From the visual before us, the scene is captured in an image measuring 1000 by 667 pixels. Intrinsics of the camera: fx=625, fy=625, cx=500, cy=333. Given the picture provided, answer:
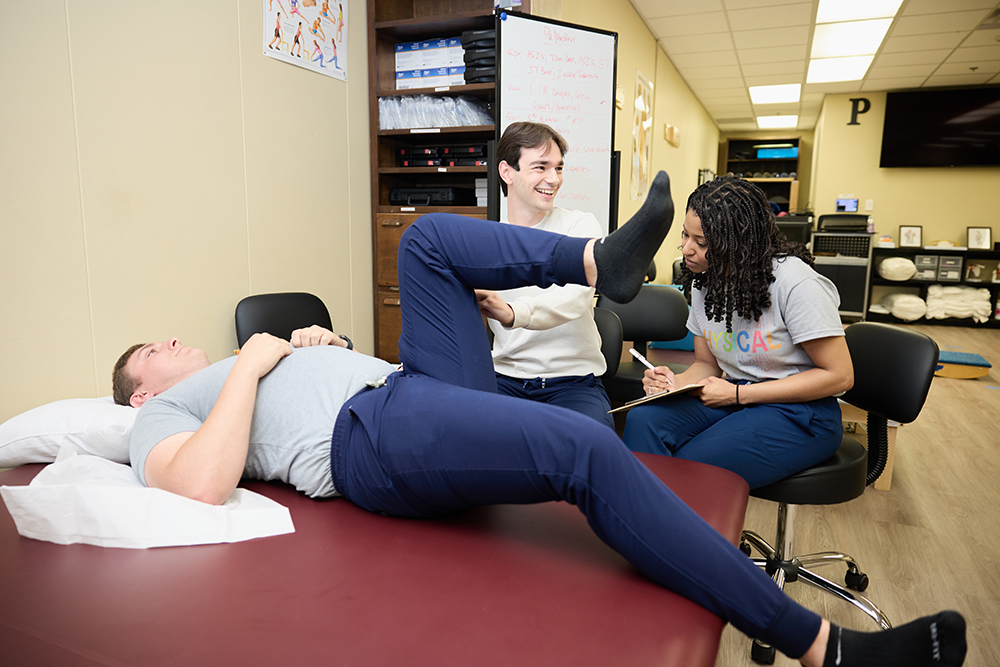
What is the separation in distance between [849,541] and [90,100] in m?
2.91

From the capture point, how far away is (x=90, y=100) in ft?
6.61

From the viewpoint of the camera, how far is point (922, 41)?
537 centimetres

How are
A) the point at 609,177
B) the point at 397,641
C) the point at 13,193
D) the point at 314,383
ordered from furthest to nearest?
1. the point at 609,177
2. the point at 13,193
3. the point at 314,383
4. the point at 397,641

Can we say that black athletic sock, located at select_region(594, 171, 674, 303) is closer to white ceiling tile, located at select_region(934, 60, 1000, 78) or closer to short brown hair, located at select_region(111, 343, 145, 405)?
short brown hair, located at select_region(111, 343, 145, 405)

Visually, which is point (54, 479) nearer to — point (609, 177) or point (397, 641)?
point (397, 641)

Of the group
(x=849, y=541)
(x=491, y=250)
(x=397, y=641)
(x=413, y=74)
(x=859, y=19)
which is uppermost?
(x=859, y=19)

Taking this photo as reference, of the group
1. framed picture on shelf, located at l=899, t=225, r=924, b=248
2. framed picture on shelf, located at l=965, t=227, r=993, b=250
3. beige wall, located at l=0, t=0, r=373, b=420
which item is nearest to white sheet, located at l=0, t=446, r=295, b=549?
beige wall, located at l=0, t=0, r=373, b=420

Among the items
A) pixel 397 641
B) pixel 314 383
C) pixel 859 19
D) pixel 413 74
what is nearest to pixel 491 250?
pixel 314 383

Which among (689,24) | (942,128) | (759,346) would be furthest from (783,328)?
(942,128)

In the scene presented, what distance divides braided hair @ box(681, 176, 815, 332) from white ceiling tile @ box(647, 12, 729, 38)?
4013mm

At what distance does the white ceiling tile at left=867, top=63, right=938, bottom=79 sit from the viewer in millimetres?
6199

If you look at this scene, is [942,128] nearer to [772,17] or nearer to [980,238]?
[980,238]

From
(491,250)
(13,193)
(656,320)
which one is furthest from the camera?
(656,320)

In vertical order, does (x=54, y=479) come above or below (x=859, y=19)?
below
